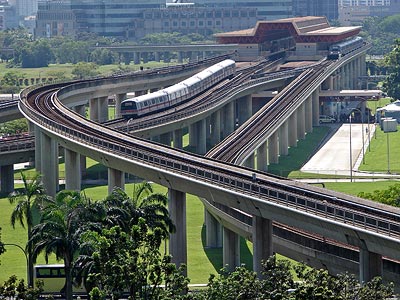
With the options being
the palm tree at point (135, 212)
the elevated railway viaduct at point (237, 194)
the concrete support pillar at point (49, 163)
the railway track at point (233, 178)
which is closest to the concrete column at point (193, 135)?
the concrete support pillar at point (49, 163)

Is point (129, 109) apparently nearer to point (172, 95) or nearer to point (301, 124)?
point (172, 95)

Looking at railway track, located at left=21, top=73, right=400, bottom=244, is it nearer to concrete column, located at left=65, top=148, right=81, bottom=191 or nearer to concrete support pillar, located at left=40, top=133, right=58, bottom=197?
concrete support pillar, located at left=40, top=133, right=58, bottom=197

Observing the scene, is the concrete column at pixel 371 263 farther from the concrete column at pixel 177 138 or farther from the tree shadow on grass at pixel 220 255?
the concrete column at pixel 177 138

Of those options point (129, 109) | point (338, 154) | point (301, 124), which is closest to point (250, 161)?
point (129, 109)

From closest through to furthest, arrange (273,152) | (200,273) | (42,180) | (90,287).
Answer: (90,287)
(200,273)
(42,180)
(273,152)

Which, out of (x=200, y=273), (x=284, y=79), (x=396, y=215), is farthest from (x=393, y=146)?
(x=396, y=215)

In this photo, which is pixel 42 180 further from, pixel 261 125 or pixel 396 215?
pixel 396 215
